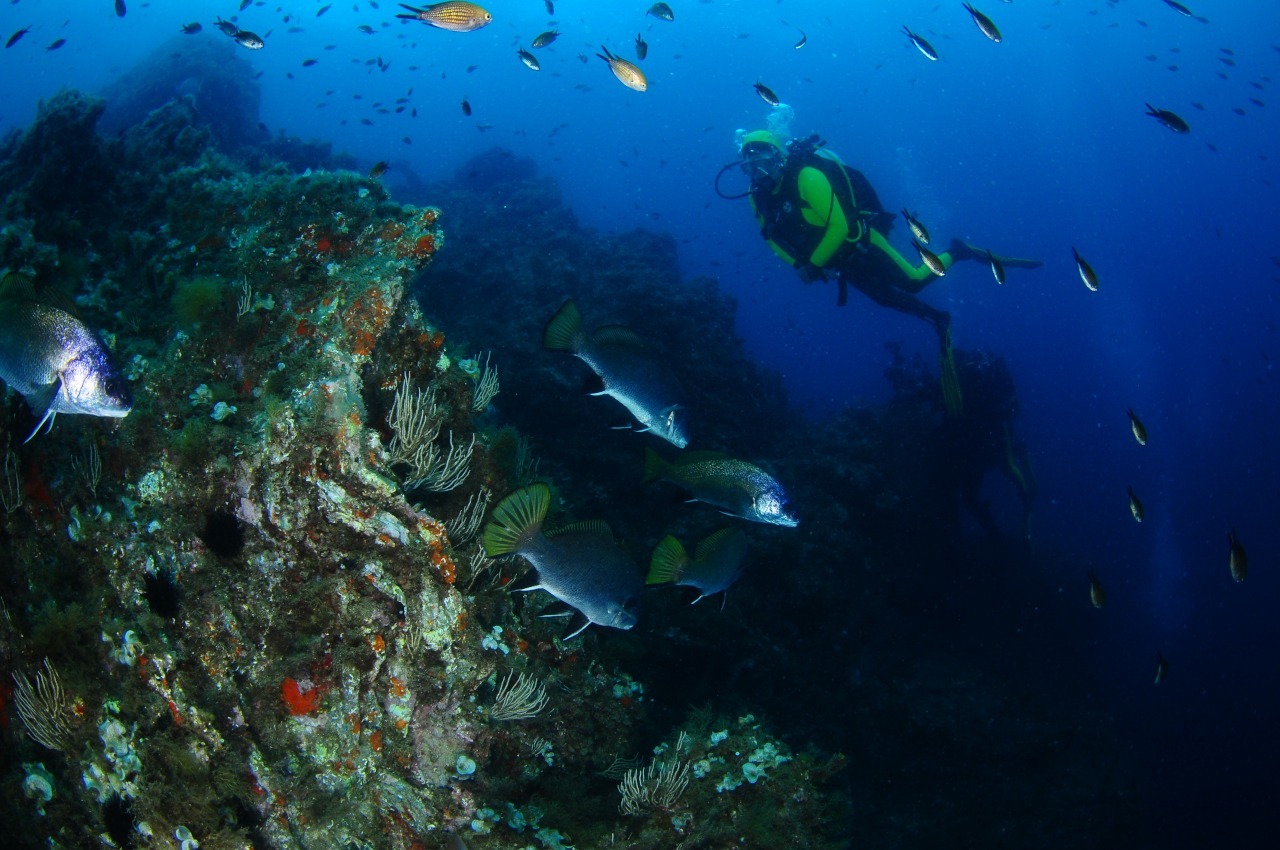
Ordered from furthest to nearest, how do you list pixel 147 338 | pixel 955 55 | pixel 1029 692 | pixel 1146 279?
pixel 955 55, pixel 1146 279, pixel 1029 692, pixel 147 338

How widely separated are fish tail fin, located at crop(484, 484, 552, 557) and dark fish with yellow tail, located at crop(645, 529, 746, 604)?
1.05 meters

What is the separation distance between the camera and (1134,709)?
16.7m

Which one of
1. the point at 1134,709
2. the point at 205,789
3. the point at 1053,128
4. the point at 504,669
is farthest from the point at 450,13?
the point at 1053,128

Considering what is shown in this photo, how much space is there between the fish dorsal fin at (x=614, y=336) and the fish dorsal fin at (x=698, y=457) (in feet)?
2.98

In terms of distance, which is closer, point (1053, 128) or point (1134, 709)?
point (1134, 709)

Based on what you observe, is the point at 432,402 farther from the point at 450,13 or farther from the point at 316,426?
the point at 450,13

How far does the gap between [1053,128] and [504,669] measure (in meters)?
171

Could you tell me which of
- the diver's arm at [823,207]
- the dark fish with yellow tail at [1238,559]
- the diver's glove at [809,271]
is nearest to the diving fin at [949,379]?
the diver's glove at [809,271]

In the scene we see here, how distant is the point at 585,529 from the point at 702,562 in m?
1.09

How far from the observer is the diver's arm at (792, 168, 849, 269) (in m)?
9.64

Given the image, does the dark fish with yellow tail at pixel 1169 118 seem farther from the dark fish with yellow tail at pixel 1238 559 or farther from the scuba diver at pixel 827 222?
the dark fish with yellow tail at pixel 1238 559

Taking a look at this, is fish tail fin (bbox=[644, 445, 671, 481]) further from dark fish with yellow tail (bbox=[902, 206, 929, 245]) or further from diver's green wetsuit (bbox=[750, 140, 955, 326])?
diver's green wetsuit (bbox=[750, 140, 955, 326])

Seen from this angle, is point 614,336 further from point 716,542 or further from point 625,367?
point 716,542

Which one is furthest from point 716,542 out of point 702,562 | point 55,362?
point 55,362
